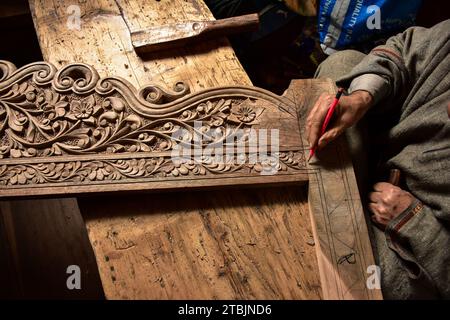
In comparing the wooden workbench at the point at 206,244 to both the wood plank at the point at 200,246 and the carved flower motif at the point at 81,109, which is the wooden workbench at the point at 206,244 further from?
the carved flower motif at the point at 81,109

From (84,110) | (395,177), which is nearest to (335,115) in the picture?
(395,177)

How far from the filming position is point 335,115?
107 cm

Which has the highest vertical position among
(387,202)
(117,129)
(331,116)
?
(117,129)

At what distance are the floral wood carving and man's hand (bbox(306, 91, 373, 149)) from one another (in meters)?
0.06

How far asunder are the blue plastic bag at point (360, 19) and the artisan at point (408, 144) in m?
0.24

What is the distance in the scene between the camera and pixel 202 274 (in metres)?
1.07

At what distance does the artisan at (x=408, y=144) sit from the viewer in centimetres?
106

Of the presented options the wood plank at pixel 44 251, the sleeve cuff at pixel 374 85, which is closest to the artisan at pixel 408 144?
the sleeve cuff at pixel 374 85

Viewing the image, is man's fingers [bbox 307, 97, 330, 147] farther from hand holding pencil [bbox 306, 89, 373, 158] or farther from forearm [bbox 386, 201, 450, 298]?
forearm [bbox 386, 201, 450, 298]

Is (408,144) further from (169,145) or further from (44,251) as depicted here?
(44,251)

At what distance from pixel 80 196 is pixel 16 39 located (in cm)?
111

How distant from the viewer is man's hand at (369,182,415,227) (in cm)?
110

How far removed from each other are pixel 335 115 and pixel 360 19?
0.55 m
